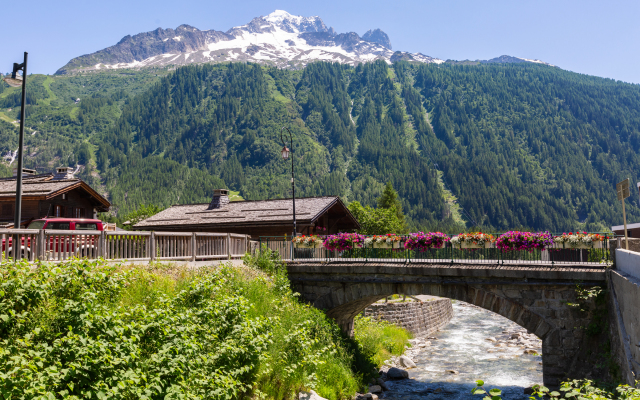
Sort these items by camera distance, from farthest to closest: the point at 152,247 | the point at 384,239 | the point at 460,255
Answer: the point at 384,239 < the point at 460,255 < the point at 152,247

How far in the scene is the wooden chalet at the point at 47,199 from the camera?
122ft

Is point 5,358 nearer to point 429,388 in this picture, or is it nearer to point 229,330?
point 229,330

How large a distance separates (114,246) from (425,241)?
13205mm

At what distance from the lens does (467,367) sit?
1063 inches

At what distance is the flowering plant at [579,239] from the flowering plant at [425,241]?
4.68 metres

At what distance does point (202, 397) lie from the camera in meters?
11.8

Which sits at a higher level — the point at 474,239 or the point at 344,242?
the point at 474,239

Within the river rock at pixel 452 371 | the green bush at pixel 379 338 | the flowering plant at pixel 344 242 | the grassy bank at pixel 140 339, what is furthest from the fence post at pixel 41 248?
the river rock at pixel 452 371

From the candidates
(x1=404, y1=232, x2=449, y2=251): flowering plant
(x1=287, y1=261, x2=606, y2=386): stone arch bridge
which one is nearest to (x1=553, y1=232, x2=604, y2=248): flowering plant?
(x1=287, y1=261, x2=606, y2=386): stone arch bridge

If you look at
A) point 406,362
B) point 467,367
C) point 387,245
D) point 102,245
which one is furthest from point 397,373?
point 102,245

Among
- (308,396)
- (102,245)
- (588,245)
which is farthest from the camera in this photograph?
(588,245)

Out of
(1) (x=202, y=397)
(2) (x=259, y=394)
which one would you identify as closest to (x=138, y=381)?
(1) (x=202, y=397)

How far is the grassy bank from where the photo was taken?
9.52m

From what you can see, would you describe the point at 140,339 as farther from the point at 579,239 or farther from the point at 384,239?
the point at 579,239
